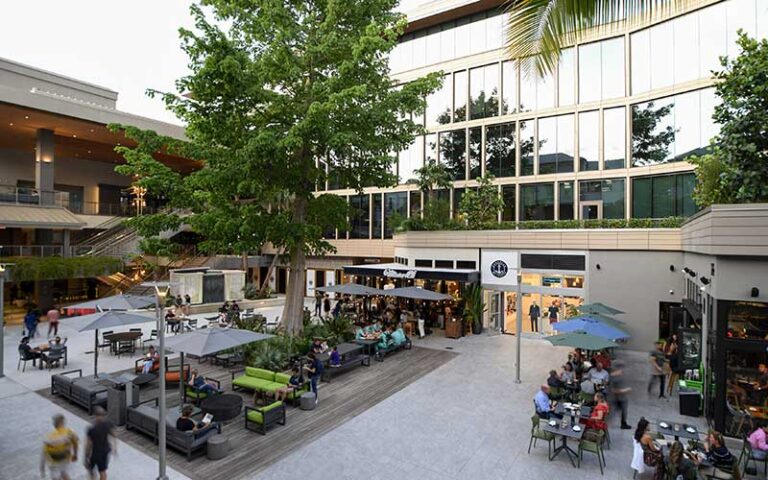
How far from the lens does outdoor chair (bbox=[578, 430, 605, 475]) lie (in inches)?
363

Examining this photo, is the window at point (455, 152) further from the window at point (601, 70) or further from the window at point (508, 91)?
the window at point (601, 70)

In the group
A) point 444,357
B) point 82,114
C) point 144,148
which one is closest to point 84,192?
point 82,114

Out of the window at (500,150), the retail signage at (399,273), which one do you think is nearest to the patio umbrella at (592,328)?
the retail signage at (399,273)

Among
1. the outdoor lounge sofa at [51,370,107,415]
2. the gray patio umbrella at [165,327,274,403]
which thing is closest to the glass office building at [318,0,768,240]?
the gray patio umbrella at [165,327,274,403]

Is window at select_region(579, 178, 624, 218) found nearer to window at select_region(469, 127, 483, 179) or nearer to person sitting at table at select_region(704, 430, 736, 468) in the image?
window at select_region(469, 127, 483, 179)

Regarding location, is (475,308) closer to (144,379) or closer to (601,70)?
(144,379)

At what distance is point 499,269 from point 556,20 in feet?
64.4

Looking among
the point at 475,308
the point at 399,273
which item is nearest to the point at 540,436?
the point at 475,308

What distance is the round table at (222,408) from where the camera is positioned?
34.2 feet

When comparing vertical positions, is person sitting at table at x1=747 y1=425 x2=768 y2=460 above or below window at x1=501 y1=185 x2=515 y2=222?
below

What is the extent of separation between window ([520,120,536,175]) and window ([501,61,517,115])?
4.61 ft

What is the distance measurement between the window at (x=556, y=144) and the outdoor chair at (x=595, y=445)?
20.8 m

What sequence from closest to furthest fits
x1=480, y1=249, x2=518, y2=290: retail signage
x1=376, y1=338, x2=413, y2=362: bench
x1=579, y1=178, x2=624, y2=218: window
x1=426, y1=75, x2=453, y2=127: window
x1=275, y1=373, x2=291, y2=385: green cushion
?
x1=275, y1=373, x2=291, y2=385: green cushion, x1=376, y1=338, x2=413, y2=362: bench, x1=480, y1=249, x2=518, y2=290: retail signage, x1=579, y1=178, x2=624, y2=218: window, x1=426, y1=75, x2=453, y2=127: window

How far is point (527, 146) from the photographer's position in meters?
28.5
